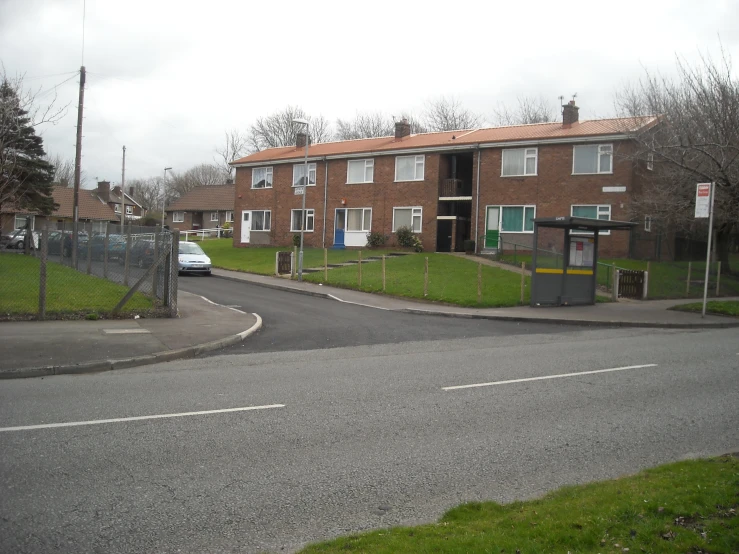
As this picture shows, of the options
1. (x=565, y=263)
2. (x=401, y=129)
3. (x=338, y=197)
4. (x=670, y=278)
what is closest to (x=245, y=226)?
(x=338, y=197)

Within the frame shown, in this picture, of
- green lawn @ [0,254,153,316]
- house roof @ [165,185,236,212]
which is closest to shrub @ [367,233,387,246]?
green lawn @ [0,254,153,316]

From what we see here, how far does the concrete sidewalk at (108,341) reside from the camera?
9.84m

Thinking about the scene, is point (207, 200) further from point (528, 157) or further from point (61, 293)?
point (61, 293)

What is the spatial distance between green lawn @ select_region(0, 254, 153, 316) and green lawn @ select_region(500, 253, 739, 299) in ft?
53.7

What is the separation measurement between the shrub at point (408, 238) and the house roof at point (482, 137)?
4.71 metres

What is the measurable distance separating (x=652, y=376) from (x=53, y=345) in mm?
9507

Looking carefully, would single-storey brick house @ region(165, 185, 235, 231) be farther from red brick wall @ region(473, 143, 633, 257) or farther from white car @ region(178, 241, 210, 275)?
white car @ region(178, 241, 210, 275)

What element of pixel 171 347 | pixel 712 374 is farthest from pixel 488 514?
pixel 171 347

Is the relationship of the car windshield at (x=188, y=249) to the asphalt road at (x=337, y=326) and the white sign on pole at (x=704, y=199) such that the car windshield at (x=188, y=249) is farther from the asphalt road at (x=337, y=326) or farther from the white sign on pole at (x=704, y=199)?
the white sign on pole at (x=704, y=199)

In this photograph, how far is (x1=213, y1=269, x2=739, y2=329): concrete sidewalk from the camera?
17.3 m

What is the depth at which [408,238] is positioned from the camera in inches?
1462

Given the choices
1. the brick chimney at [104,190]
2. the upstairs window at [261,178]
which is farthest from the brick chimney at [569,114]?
the brick chimney at [104,190]

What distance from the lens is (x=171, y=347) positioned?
11547 millimetres

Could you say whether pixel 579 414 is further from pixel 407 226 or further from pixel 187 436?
pixel 407 226
